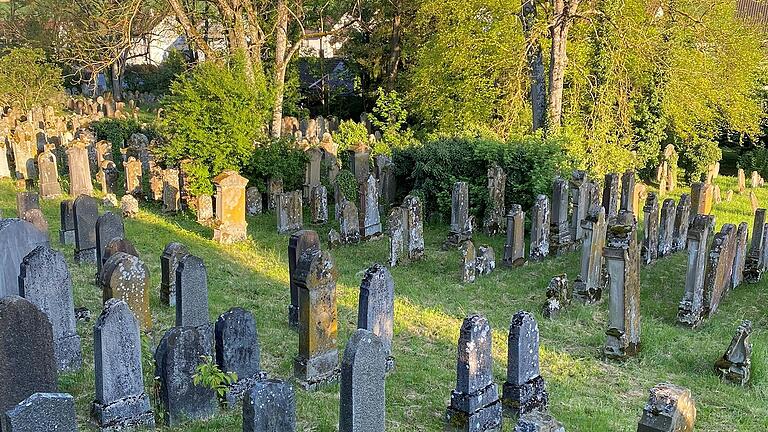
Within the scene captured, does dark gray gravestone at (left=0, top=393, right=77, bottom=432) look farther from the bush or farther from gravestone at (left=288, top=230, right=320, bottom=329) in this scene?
the bush

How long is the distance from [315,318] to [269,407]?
1.97 meters

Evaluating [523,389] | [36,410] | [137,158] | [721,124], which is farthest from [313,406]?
[721,124]

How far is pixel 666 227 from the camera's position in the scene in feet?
39.7

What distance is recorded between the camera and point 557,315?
9.30 meters

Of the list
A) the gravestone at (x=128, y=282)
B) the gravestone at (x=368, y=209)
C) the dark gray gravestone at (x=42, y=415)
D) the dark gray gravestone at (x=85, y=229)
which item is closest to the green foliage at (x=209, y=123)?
the gravestone at (x=368, y=209)

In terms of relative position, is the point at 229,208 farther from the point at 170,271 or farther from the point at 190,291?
the point at 190,291

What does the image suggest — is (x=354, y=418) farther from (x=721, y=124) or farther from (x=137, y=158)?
(x=721, y=124)

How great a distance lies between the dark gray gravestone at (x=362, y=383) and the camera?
5164 mm

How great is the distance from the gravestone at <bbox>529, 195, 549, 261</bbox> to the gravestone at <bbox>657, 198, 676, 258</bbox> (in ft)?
6.38

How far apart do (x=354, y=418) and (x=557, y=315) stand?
15.5 ft

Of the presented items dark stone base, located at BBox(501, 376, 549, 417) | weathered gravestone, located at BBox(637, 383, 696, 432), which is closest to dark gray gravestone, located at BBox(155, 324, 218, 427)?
dark stone base, located at BBox(501, 376, 549, 417)

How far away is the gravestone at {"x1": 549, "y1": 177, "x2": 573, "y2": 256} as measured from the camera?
486 inches

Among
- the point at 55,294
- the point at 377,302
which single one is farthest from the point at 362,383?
the point at 55,294

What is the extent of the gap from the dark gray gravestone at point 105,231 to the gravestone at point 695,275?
7.63m
